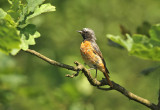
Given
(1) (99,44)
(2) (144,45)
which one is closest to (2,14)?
(2) (144,45)

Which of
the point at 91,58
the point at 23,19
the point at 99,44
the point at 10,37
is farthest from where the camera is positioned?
the point at 99,44

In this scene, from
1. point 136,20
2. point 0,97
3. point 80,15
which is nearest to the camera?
point 0,97

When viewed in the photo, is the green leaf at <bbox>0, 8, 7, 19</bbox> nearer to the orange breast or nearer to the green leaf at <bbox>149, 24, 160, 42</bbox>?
the green leaf at <bbox>149, 24, 160, 42</bbox>

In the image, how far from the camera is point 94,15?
11.3 metres

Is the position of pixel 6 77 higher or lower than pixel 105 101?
lower

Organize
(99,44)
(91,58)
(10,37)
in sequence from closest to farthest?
(10,37) → (91,58) → (99,44)

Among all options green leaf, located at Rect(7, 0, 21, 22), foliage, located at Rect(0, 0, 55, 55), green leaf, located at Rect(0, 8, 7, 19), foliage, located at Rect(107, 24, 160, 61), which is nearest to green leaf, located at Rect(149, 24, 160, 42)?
foliage, located at Rect(107, 24, 160, 61)

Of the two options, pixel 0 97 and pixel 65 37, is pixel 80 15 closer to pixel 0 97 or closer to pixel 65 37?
pixel 65 37

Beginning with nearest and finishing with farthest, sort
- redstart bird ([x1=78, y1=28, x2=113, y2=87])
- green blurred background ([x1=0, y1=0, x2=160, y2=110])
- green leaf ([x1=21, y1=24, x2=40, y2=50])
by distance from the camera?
green leaf ([x1=21, y1=24, x2=40, y2=50]) → redstart bird ([x1=78, y1=28, x2=113, y2=87]) → green blurred background ([x1=0, y1=0, x2=160, y2=110])

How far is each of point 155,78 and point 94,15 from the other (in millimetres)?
3467

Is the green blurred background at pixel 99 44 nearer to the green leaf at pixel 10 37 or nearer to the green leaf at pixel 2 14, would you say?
the green leaf at pixel 2 14

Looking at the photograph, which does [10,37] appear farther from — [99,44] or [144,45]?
[99,44]

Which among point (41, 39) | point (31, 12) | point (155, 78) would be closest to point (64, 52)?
point (41, 39)

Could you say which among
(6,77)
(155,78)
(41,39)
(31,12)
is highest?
(41,39)
